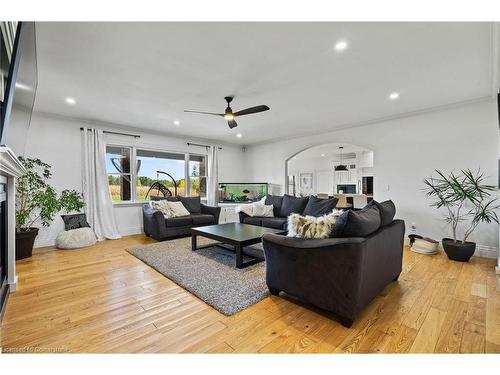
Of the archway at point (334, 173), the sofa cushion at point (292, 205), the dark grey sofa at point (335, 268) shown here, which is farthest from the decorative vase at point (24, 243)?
the archway at point (334, 173)

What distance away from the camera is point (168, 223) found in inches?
168

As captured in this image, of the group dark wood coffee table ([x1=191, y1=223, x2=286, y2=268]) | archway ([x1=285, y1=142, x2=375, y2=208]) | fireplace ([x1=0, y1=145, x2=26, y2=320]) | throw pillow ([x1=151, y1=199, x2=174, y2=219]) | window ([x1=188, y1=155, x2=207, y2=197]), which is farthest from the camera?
archway ([x1=285, y1=142, x2=375, y2=208])

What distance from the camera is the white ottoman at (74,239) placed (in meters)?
3.81

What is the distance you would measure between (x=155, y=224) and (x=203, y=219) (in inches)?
37.2

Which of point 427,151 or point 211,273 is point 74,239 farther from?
point 427,151

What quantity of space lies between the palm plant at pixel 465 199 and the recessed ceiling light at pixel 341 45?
2.60 meters

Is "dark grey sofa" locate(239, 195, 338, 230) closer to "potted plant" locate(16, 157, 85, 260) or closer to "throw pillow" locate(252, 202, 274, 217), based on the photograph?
"throw pillow" locate(252, 202, 274, 217)

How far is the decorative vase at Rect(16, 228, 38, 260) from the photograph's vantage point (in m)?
3.26

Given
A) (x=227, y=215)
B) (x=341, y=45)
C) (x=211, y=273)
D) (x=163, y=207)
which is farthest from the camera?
(x=227, y=215)

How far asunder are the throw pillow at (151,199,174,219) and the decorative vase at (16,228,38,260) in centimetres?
178

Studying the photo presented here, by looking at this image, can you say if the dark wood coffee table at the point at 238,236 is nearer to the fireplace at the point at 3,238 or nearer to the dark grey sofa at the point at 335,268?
the dark grey sofa at the point at 335,268

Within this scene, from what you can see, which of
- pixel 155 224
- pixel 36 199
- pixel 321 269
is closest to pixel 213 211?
pixel 155 224

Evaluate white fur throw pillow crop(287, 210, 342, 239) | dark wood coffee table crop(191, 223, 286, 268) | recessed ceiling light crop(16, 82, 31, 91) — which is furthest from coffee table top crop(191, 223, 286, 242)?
recessed ceiling light crop(16, 82, 31, 91)

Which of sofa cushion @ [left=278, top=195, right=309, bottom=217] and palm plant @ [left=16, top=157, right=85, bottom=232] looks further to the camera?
sofa cushion @ [left=278, top=195, right=309, bottom=217]
